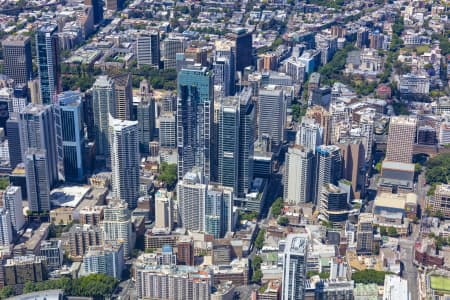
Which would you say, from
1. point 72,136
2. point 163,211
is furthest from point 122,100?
point 163,211

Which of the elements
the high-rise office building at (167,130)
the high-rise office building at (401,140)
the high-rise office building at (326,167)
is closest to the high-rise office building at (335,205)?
the high-rise office building at (326,167)

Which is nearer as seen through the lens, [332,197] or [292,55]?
[332,197]

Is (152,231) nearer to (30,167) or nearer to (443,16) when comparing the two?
(30,167)

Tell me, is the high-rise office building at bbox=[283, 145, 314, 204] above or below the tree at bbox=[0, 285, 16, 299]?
above

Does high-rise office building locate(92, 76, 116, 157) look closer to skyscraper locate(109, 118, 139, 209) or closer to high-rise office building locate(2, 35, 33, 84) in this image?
skyscraper locate(109, 118, 139, 209)

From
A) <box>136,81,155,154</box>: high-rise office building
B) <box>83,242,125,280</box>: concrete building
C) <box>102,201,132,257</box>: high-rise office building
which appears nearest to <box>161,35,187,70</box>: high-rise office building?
<box>136,81,155,154</box>: high-rise office building

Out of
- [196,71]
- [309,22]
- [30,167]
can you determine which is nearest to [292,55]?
[309,22]
